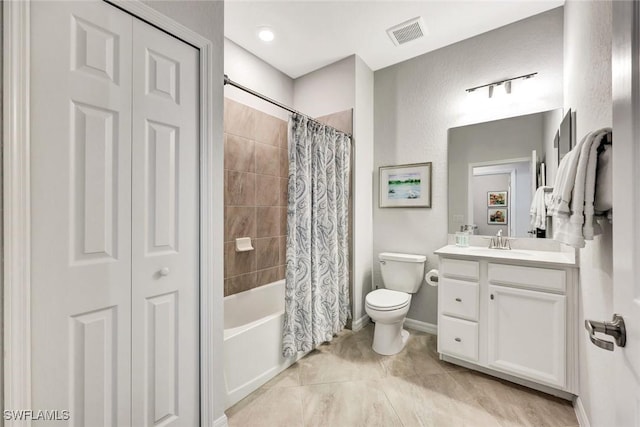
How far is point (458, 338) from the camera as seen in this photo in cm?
196

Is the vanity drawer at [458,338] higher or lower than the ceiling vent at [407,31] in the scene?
lower

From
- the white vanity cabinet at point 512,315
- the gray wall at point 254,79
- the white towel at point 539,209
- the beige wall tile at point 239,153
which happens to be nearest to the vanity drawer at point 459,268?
the white vanity cabinet at point 512,315

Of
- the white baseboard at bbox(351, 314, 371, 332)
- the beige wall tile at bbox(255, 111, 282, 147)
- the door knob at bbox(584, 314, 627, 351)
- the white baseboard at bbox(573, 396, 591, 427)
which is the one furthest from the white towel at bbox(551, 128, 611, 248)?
the beige wall tile at bbox(255, 111, 282, 147)

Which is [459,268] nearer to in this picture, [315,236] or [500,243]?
[500,243]

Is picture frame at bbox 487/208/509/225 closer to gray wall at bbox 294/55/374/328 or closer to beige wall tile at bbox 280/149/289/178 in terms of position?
gray wall at bbox 294/55/374/328

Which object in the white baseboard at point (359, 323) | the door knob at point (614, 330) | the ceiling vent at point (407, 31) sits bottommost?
the white baseboard at point (359, 323)

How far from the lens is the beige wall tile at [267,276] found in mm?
2658

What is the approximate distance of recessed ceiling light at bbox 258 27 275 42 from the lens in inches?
90.2

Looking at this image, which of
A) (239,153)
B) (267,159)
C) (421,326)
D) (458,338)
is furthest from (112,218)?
(421,326)

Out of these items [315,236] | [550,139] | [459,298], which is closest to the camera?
[459,298]

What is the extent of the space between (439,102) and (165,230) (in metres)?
2.48

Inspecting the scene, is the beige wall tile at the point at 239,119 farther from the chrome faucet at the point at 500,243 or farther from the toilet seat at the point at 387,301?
the chrome faucet at the point at 500,243

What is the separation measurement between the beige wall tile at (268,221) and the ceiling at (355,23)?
1488 mm

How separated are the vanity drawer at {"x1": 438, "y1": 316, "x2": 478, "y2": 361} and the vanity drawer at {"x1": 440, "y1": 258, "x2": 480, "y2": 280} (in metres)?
0.32
